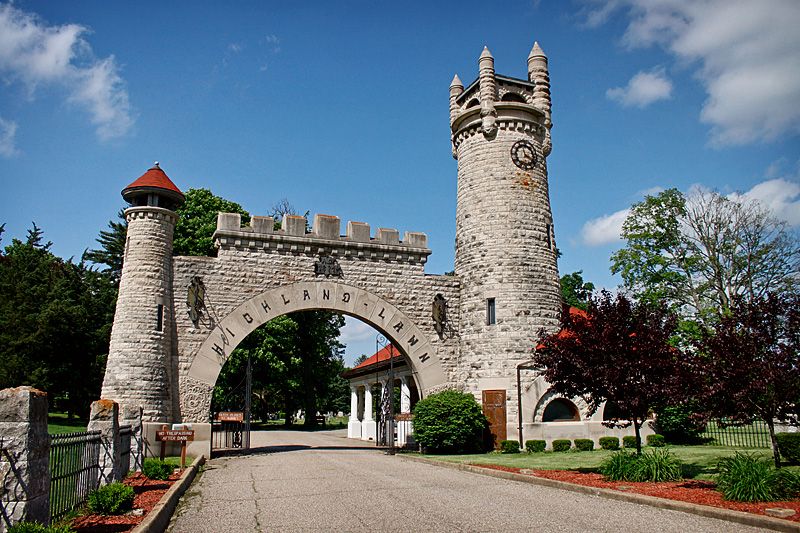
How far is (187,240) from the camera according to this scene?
33.7 meters

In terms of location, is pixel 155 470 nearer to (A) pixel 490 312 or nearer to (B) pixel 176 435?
(B) pixel 176 435

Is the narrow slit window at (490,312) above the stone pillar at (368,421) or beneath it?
above

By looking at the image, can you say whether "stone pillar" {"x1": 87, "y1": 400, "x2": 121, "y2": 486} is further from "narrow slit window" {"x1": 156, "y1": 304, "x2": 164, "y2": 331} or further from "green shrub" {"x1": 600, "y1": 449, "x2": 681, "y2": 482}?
"green shrub" {"x1": 600, "y1": 449, "x2": 681, "y2": 482}

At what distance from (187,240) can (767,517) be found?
30.8 metres

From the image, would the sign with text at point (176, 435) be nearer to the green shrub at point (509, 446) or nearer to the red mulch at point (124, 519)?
the red mulch at point (124, 519)

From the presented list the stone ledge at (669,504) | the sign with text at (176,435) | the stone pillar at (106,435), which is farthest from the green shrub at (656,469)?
the sign with text at (176,435)

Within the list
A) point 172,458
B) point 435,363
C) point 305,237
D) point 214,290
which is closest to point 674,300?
point 435,363

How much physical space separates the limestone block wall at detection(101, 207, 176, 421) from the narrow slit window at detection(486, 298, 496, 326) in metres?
10.1

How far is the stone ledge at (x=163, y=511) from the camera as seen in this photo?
24.2ft

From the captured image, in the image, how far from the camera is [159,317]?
60.8ft

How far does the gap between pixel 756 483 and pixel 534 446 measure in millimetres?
10699

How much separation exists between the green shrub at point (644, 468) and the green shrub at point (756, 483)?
74.6 inches

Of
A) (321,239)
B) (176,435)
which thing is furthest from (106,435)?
(321,239)

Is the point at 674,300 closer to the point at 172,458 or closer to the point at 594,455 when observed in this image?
the point at 594,455
